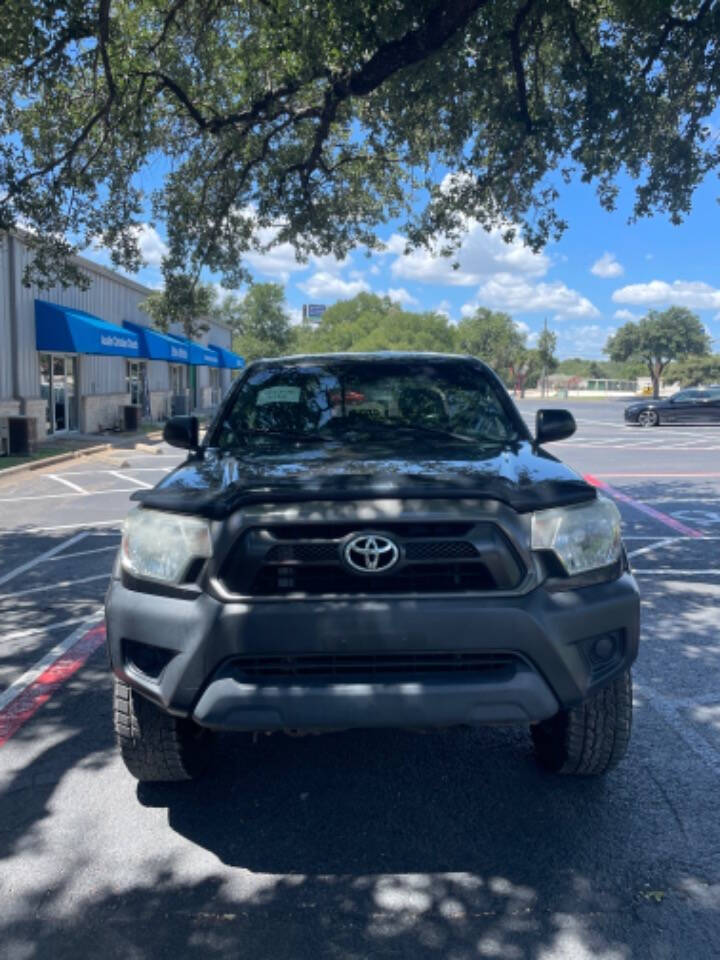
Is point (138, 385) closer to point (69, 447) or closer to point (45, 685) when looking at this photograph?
point (69, 447)

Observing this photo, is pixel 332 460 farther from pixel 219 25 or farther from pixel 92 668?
pixel 219 25

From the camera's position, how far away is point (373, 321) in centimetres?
10306

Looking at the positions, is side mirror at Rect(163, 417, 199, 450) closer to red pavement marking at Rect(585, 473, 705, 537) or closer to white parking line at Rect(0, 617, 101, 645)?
white parking line at Rect(0, 617, 101, 645)

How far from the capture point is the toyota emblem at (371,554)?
8.78 feet

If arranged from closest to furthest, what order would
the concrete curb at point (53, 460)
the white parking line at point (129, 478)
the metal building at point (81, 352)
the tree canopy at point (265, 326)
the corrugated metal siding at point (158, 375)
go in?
the white parking line at point (129, 478) < the concrete curb at point (53, 460) < the metal building at point (81, 352) < the corrugated metal siding at point (158, 375) < the tree canopy at point (265, 326)

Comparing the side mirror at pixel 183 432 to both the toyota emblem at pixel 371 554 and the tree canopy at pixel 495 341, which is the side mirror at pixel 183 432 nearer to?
the toyota emblem at pixel 371 554

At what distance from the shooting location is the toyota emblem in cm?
268

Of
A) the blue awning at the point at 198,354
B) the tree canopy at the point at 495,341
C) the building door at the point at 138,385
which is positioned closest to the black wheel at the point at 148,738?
the building door at the point at 138,385

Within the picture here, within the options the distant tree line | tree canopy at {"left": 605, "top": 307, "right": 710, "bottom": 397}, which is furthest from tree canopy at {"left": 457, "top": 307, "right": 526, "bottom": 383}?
tree canopy at {"left": 605, "top": 307, "right": 710, "bottom": 397}

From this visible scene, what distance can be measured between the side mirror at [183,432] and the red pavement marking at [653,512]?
5295 millimetres

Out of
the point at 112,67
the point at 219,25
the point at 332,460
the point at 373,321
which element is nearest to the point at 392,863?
the point at 332,460

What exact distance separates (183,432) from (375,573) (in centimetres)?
188

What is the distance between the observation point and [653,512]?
10.2 metres

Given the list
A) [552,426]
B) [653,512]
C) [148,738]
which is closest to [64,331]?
[653,512]
